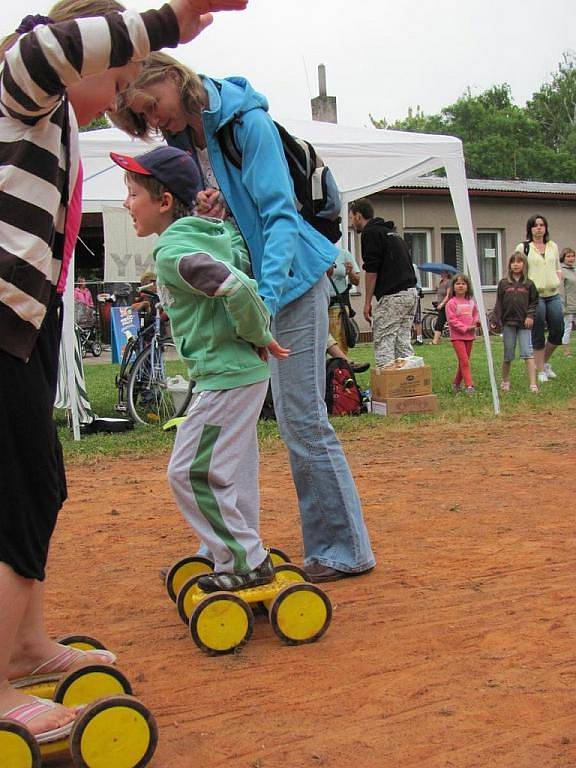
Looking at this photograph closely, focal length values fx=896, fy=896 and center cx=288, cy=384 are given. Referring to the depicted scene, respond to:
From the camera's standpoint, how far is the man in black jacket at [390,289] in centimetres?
984

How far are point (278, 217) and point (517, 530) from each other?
2074 mm

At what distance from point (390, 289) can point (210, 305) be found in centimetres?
702

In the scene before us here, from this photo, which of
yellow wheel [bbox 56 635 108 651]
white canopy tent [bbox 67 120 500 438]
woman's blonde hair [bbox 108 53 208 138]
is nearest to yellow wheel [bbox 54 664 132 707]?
yellow wheel [bbox 56 635 108 651]

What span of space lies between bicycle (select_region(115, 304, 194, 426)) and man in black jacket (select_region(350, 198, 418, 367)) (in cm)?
228

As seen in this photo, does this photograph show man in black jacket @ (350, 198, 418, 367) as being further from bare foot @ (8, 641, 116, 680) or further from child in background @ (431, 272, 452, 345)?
child in background @ (431, 272, 452, 345)

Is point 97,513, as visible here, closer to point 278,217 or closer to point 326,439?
point 326,439

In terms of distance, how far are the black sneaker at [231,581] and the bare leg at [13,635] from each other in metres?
0.93

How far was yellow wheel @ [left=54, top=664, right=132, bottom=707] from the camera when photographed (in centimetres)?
226

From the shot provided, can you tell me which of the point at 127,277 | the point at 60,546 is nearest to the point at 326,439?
the point at 60,546

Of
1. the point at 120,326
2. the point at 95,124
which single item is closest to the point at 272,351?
the point at 120,326

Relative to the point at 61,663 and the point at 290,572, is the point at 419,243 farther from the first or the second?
the point at 61,663

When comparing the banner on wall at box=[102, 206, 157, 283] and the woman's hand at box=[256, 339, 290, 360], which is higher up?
the banner on wall at box=[102, 206, 157, 283]

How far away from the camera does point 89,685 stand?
2.29 metres

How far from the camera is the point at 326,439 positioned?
12.0ft
